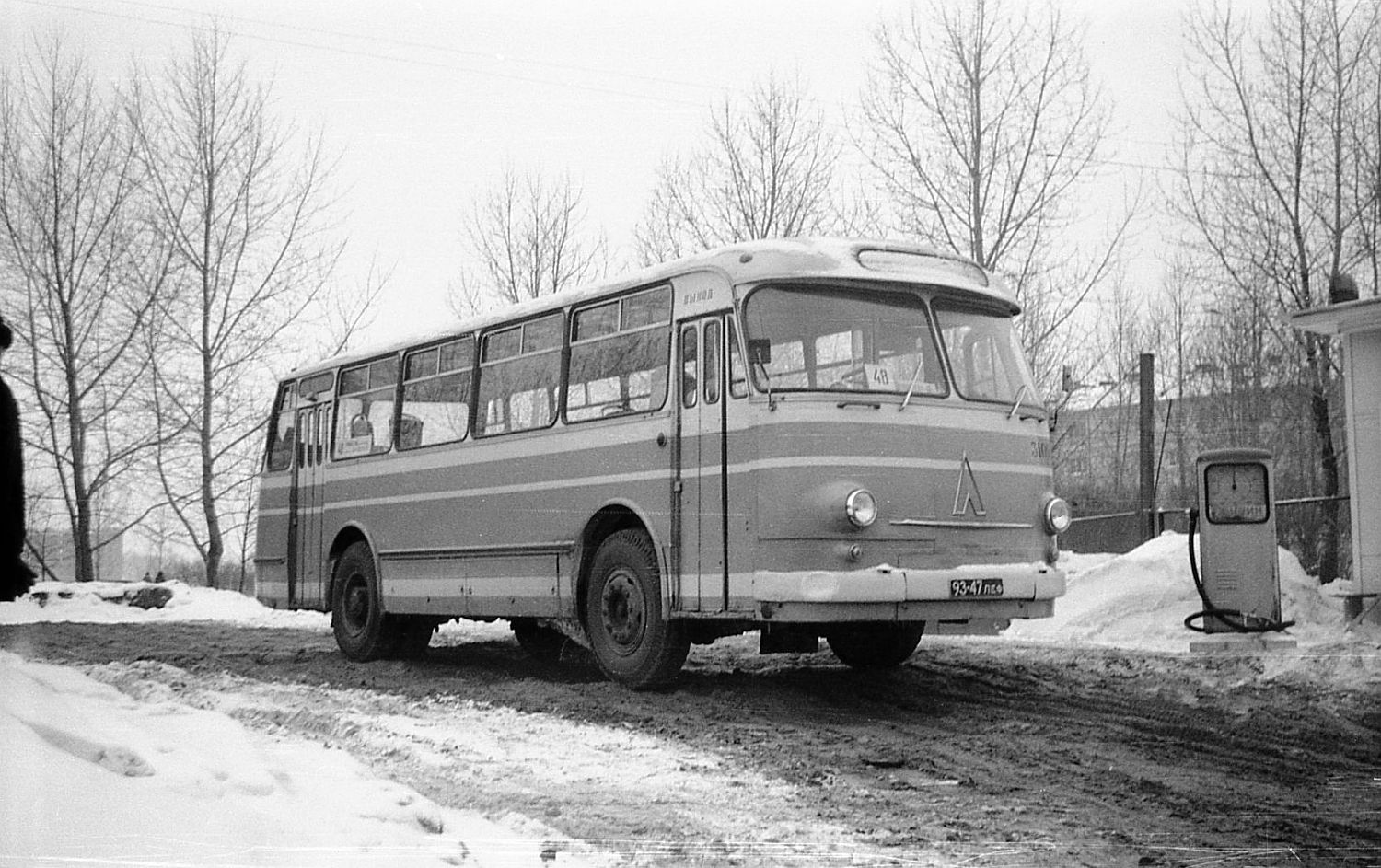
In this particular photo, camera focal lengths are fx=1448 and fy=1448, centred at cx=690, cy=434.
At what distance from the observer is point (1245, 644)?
13.4 m

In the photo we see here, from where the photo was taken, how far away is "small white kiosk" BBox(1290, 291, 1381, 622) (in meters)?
14.9

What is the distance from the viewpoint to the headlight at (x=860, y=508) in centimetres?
916

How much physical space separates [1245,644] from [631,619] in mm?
6305

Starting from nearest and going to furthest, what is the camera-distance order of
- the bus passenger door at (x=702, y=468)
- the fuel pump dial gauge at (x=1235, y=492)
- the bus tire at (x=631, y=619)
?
1. the bus passenger door at (x=702, y=468)
2. the bus tire at (x=631, y=619)
3. the fuel pump dial gauge at (x=1235, y=492)

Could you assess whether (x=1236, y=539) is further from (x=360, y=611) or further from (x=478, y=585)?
(x=360, y=611)

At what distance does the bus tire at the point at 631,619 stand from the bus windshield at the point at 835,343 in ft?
5.67

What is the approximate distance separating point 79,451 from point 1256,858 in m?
6.57

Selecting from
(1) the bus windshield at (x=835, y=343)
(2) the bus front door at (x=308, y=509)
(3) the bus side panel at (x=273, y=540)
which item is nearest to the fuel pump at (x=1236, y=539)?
(1) the bus windshield at (x=835, y=343)

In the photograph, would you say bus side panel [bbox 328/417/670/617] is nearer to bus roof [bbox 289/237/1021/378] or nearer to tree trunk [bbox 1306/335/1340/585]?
bus roof [bbox 289/237/1021/378]

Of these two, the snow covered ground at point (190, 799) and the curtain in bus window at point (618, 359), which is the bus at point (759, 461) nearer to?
the curtain in bus window at point (618, 359)

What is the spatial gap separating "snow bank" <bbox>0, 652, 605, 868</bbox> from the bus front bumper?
3.54 m

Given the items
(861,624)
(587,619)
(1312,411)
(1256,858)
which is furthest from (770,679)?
(1312,411)

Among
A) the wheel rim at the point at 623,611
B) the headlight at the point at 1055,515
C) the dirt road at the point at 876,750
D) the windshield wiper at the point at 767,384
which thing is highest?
the windshield wiper at the point at 767,384

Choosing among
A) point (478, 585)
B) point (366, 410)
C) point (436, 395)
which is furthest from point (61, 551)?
point (366, 410)
